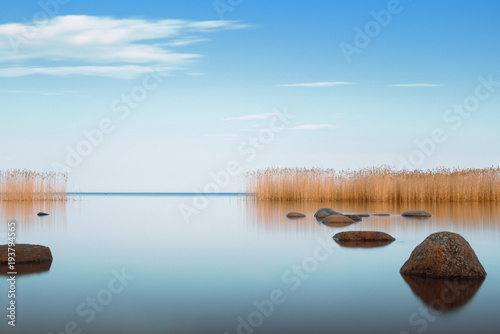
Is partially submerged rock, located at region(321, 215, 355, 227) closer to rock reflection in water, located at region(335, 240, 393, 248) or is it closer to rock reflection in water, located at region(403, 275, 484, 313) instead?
rock reflection in water, located at region(335, 240, 393, 248)

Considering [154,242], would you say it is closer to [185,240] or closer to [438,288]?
[185,240]

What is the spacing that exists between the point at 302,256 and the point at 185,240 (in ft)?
10.9

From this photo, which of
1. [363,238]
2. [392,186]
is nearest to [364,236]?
[363,238]

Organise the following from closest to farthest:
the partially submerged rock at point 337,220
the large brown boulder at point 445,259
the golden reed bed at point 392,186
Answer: the large brown boulder at point 445,259 → the partially submerged rock at point 337,220 → the golden reed bed at point 392,186

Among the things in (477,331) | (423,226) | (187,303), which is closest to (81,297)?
(187,303)

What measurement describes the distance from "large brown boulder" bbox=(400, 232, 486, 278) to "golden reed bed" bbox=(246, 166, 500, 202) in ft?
58.7

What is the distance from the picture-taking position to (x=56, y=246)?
9.30 m
